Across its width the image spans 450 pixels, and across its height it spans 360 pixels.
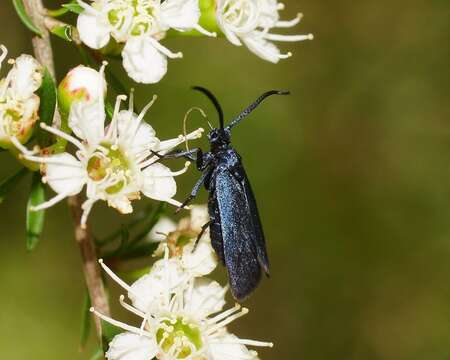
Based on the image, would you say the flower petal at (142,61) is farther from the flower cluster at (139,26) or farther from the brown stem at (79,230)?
the brown stem at (79,230)

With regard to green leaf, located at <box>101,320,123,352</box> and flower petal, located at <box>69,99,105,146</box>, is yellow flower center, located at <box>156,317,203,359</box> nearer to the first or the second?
green leaf, located at <box>101,320,123,352</box>

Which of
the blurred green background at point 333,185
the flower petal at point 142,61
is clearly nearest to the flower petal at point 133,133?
the flower petal at point 142,61

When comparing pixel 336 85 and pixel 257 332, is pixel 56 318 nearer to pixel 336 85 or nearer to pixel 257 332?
pixel 257 332

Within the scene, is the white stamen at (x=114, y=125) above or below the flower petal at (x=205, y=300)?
above

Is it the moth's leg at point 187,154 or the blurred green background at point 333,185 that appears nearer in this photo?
the moth's leg at point 187,154

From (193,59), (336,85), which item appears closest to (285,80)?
(336,85)

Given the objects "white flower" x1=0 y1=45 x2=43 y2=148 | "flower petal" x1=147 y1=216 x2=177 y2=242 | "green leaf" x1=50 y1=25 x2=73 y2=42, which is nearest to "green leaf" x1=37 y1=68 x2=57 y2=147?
"white flower" x1=0 y1=45 x2=43 y2=148
